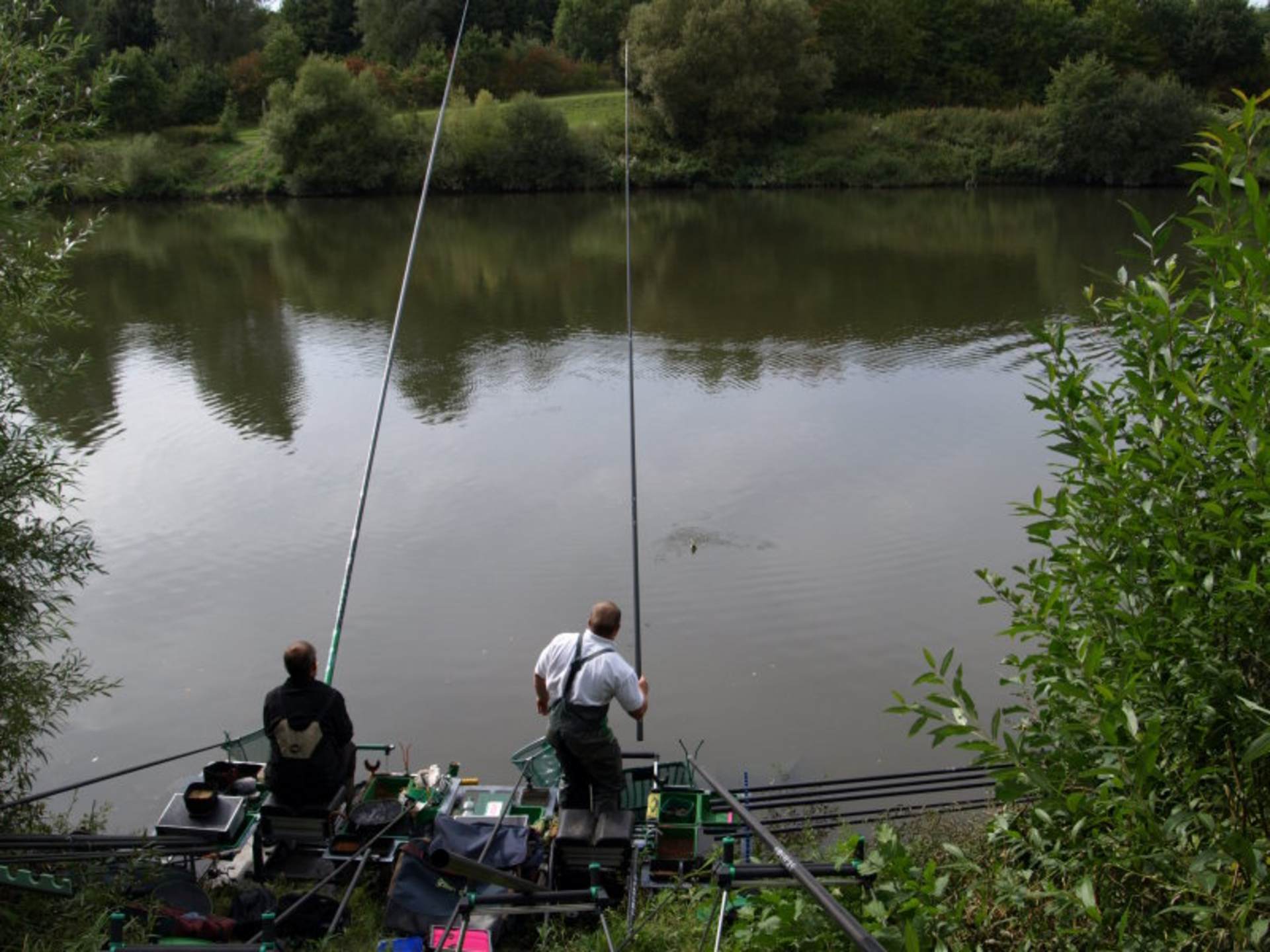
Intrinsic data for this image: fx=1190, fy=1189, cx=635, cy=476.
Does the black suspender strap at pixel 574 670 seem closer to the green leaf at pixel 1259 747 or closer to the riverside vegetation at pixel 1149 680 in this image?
the riverside vegetation at pixel 1149 680

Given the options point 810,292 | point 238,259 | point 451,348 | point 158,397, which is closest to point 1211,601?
point 158,397

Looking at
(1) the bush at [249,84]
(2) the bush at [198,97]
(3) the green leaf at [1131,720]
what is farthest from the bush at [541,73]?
(3) the green leaf at [1131,720]

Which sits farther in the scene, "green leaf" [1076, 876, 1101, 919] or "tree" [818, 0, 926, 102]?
"tree" [818, 0, 926, 102]

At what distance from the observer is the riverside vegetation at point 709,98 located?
3647 centimetres

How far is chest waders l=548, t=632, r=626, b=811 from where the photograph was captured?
469 cm

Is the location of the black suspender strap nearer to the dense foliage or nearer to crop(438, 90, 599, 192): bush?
crop(438, 90, 599, 192): bush

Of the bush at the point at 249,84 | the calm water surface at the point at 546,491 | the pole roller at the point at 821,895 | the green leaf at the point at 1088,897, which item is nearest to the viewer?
the pole roller at the point at 821,895

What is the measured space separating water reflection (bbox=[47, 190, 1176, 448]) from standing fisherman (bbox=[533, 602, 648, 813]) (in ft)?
28.4

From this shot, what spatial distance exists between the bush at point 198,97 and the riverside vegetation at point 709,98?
0.07m

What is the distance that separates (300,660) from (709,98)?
35.7 m

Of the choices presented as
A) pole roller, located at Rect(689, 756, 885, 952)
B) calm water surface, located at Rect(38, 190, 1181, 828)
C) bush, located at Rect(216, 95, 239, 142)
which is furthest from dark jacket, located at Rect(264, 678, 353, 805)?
bush, located at Rect(216, 95, 239, 142)

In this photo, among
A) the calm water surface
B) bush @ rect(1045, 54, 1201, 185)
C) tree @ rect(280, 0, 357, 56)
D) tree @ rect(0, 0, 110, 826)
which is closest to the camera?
tree @ rect(0, 0, 110, 826)

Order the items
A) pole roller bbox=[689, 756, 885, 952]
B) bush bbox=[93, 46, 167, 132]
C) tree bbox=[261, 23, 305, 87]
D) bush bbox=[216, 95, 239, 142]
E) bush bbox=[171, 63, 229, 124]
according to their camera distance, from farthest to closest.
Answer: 1. tree bbox=[261, 23, 305, 87]
2. bush bbox=[171, 63, 229, 124]
3. bush bbox=[216, 95, 239, 142]
4. bush bbox=[93, 46, 167, 132]
5. pole roller bbox=[689, 756, 885, 952]

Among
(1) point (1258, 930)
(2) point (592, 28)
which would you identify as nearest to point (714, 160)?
(2) point (592, 28)
